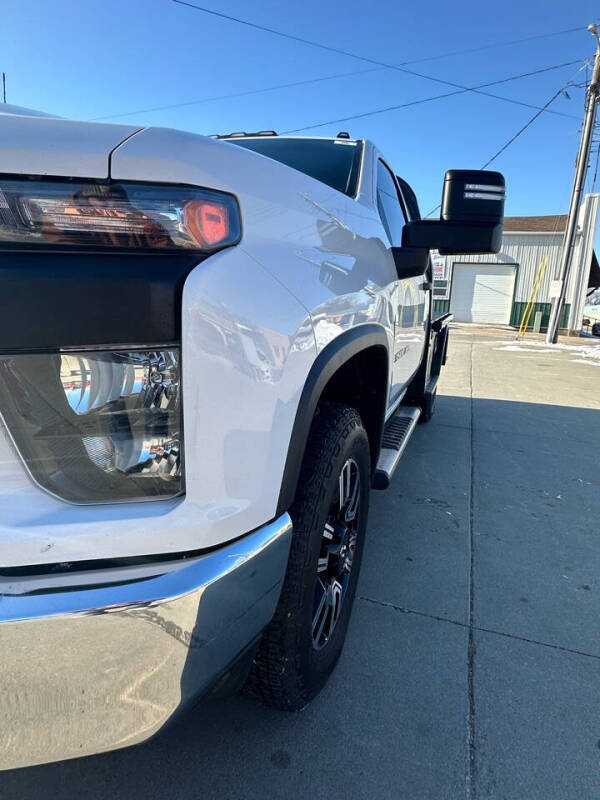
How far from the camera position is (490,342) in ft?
54.6

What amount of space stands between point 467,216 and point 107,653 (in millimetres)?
1984

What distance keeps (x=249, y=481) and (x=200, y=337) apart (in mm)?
344

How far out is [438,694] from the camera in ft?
6.42

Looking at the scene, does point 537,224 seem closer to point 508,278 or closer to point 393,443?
point 508,278

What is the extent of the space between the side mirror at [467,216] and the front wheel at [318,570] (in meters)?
0.88

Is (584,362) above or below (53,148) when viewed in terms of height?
below

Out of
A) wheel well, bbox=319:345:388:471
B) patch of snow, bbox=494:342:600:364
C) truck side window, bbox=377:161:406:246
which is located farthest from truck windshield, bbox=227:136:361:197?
patch of snow, bbox=494:342:600:364

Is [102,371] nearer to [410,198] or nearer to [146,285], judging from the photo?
[146,285]

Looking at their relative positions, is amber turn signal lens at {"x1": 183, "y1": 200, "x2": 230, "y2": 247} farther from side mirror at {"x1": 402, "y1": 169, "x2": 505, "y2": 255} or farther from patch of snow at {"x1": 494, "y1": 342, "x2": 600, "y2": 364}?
patch of snow at {"x1": 494, "y1": 342, "x2": 600, "y2": 364}

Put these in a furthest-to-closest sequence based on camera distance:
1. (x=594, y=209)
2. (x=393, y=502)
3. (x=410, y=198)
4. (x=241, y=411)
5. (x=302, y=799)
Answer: (x=594, y=209)
(x=410, y=198)
(x=393, y=502)
(x=302, y=799)
(x=241, y=411)

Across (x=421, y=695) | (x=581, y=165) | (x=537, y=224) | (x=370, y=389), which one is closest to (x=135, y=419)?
(x=370, y=389)

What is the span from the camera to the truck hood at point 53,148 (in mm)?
966

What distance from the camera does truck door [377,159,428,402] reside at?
270 cm

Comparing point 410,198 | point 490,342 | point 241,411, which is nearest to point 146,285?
point 241,411
